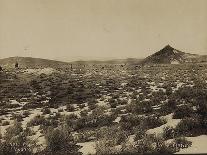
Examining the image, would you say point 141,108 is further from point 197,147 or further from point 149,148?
point 197,147

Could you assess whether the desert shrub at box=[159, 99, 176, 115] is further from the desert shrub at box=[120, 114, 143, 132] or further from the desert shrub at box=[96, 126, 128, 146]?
the desert shrub at box=[96, 126, 128, 146]

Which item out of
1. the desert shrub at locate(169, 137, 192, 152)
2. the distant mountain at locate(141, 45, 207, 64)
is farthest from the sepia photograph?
the distant mountain at locate(141, 45, 207, 64)

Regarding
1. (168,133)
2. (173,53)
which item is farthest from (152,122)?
(173,53)

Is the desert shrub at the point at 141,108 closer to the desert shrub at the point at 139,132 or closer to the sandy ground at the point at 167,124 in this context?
the sandy ground at the point at 167,124

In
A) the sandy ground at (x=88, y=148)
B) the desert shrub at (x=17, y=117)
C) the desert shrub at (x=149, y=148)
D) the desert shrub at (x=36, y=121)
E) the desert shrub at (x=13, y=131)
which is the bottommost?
the sandy ground at (x=88, y=148)

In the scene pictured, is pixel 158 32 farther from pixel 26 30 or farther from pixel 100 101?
pixel 26 30

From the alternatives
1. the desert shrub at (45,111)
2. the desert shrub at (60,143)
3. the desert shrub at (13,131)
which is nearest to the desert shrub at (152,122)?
the desert shrub at (60,143)

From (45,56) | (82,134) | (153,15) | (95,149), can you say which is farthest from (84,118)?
(153,15)
